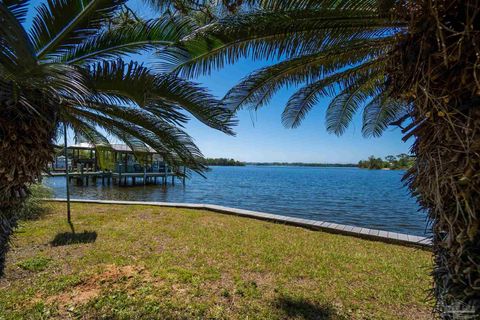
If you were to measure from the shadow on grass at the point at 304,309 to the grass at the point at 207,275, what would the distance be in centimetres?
1

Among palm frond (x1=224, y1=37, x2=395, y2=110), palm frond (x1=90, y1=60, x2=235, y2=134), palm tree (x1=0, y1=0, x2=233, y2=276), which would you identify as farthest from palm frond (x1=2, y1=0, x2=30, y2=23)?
palm frond (x1=224, y1=37, x2=395, y2=110)

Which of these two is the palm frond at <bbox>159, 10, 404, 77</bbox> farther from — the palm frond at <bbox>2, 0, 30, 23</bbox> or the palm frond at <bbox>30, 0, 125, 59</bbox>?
the palm frond at <bbox>2, 0, 30, 23</bbox>

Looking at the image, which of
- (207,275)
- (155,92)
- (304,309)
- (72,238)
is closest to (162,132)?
(155,92)

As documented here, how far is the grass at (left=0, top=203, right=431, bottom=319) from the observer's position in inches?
133

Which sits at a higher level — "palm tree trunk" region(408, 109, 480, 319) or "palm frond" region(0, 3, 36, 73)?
"palm frond" region(0, 3, 36, 73)

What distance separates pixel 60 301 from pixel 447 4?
190 inches

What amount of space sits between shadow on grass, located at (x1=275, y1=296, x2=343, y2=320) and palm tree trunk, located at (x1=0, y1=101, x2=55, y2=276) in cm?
327

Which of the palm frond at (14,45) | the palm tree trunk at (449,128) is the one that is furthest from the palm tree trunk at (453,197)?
the palm frond at (14,45)

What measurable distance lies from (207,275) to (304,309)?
1628mm

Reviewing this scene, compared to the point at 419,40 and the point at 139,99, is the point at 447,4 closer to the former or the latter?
the point at 419,40

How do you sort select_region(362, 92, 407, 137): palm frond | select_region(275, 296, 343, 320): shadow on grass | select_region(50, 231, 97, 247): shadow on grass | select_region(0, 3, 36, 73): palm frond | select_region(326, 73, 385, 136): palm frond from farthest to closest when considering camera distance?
select_region(50, 231, 97, 247): shadow on grass, select_region(362, 92, 407, 137): palm frond, select_region(326, 73, 385, 136): palm frond, select_region(275, 296, 343, 320): shadow on grass, select_region(0, 3, 36, 73): palm frond

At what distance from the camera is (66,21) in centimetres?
276

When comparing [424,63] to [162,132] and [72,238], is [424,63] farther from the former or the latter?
[72,238]

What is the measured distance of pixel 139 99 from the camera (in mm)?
2859
